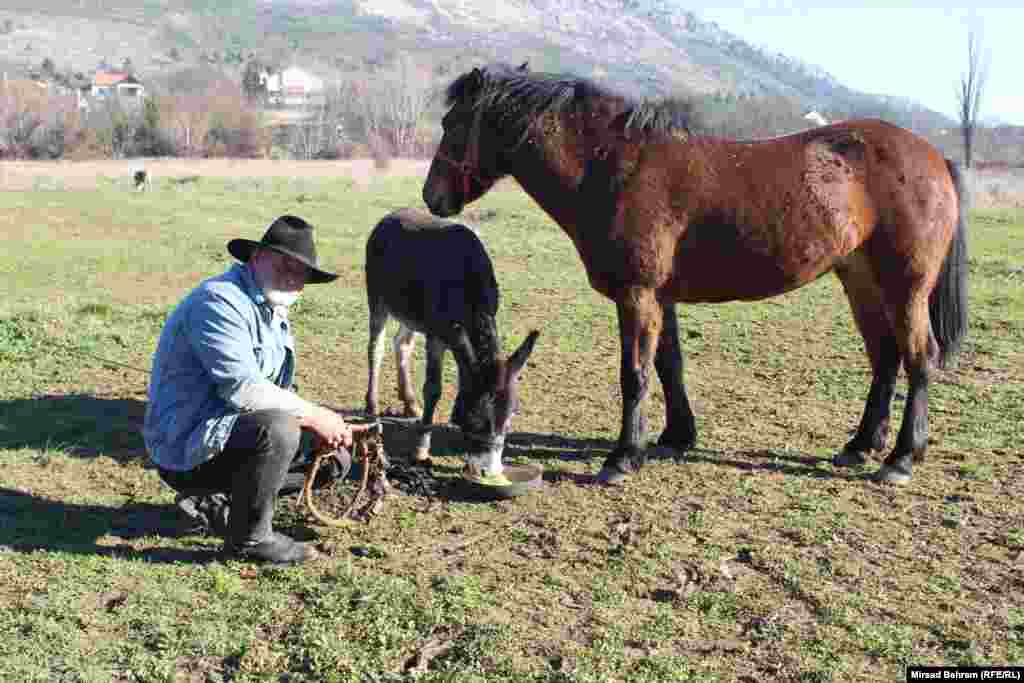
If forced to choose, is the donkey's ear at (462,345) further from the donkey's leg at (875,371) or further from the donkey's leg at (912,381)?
the donkey's leg at (912,381)

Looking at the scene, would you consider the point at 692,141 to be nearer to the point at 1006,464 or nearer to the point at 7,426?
the point at 1006,464

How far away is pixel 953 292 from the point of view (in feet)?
21.5

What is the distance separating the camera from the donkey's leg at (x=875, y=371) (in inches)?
262

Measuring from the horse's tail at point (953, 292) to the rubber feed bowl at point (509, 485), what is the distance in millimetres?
3083

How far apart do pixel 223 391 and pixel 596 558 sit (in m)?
2.19

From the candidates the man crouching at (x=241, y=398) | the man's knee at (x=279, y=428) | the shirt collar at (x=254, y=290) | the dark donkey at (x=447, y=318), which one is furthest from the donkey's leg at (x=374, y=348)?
the man's knee at (x=279, y=428)

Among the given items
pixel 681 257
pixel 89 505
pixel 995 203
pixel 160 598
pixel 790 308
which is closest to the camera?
pixel 160 598

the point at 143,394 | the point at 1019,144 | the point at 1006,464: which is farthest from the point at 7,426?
the point at 1019,144

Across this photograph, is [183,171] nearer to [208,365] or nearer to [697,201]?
[697,201]

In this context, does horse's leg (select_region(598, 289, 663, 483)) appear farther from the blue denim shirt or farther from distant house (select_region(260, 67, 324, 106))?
distant house (select_region(260, 67, 324, 106))

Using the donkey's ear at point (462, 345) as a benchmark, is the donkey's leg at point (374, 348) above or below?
below

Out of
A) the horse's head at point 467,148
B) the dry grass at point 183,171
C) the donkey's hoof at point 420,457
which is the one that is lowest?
the dry grass at point 183,171

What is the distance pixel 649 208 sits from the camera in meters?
5.98

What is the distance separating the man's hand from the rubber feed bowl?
125cm
